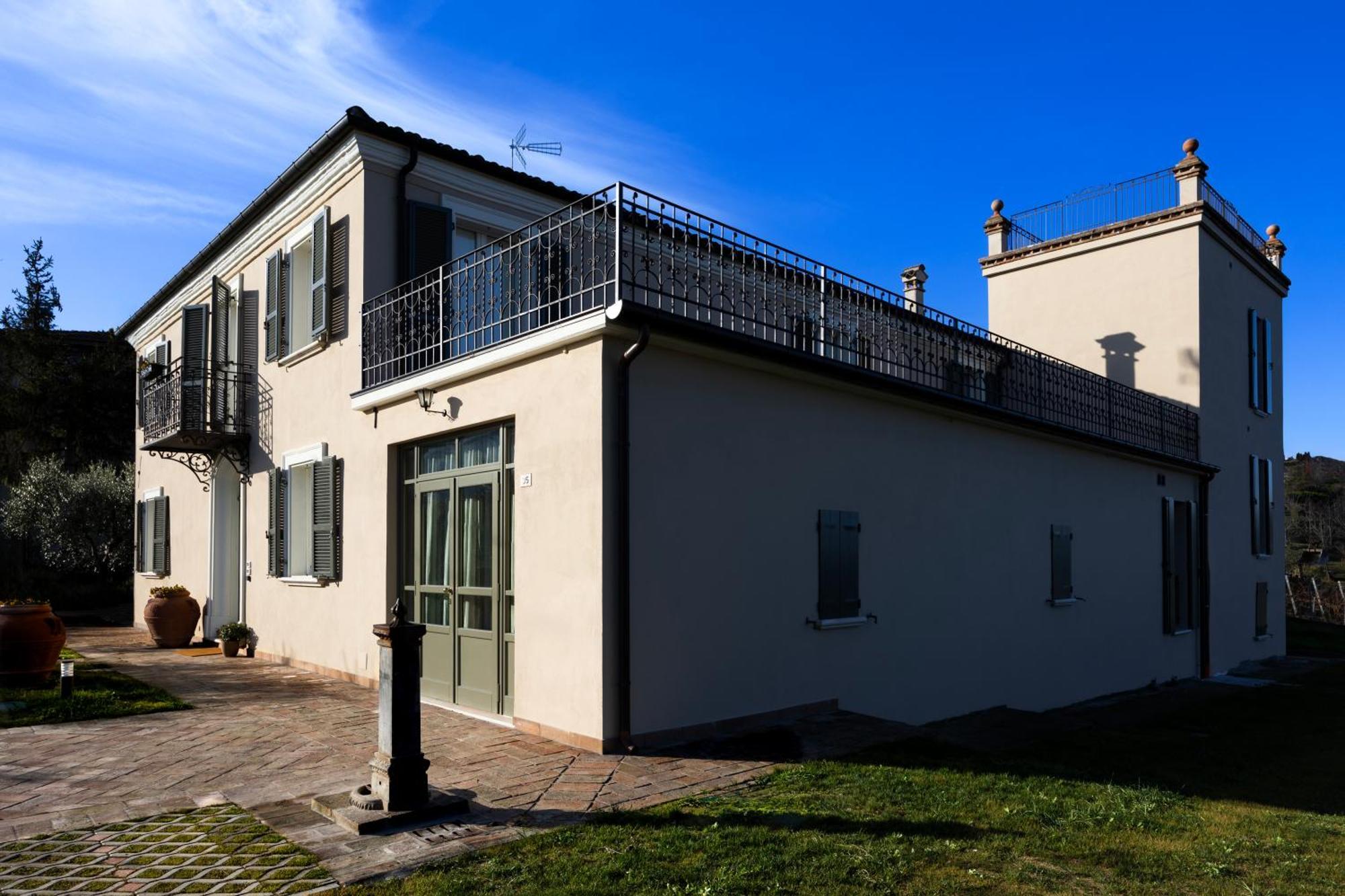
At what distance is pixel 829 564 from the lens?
8422mm

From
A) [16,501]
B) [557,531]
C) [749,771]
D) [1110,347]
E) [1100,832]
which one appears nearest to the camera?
[1100,832]

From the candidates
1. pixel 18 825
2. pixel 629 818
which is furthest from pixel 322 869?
pixel 18 825

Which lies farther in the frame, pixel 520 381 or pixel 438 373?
pixel 438 373

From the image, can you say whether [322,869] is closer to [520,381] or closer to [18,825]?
[18,825]

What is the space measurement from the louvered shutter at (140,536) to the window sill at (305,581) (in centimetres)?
765

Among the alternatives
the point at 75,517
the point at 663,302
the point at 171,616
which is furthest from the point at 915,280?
the point at 75,517

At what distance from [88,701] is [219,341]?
6.30 meters

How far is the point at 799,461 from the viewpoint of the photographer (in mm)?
8250

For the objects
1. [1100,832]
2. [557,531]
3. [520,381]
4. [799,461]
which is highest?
[520,381]

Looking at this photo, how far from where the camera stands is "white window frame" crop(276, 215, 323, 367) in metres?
11.1

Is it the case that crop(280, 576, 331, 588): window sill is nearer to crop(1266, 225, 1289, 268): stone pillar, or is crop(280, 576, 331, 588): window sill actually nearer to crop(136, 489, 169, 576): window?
crop(136, 489, 169, 576): window

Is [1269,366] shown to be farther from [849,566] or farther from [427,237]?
[427,237]

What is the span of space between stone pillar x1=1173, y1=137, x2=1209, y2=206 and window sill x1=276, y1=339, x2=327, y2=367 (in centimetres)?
1325

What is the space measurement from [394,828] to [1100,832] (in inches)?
150
